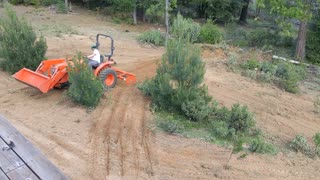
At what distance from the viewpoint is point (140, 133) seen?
Answer: 749 cm

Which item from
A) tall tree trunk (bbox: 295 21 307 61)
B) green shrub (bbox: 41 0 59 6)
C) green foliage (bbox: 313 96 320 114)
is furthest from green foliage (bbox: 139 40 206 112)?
green shrub (bbox: 41 0 59 6)

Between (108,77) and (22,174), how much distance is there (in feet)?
20.7

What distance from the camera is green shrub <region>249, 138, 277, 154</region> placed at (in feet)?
23.6

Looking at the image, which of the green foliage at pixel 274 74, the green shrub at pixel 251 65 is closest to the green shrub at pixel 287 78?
the green foliage at pixel 274 74

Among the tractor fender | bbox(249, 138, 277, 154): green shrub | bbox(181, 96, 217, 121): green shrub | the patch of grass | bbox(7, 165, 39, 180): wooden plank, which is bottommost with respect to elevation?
bbox(249, 138, 277, 154): green shrub

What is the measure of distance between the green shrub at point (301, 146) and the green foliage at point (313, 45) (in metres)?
10.7

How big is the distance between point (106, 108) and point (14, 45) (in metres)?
3.23

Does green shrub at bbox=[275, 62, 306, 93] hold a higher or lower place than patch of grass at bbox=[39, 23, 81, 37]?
lower

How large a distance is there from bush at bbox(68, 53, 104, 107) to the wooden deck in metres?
4.20

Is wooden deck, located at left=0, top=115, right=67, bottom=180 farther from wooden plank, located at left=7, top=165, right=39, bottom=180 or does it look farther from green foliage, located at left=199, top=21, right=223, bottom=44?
green foliage, located at left=199, top=21, right=223, bottom=44

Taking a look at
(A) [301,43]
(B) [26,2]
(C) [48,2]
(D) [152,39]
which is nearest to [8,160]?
(D) [152,39]

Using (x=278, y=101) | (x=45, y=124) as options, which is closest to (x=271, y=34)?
(x=278, y=101)

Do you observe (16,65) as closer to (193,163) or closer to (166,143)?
(166,143)

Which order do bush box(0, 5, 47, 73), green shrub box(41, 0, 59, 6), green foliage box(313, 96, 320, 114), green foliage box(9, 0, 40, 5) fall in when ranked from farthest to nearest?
green shrub box(41, 0, 59, 6)
green foliage box(9, 0, 40, 5)
green foliage box(313, 96, 320, 114)
bush box(0, 5, 47, 73)
